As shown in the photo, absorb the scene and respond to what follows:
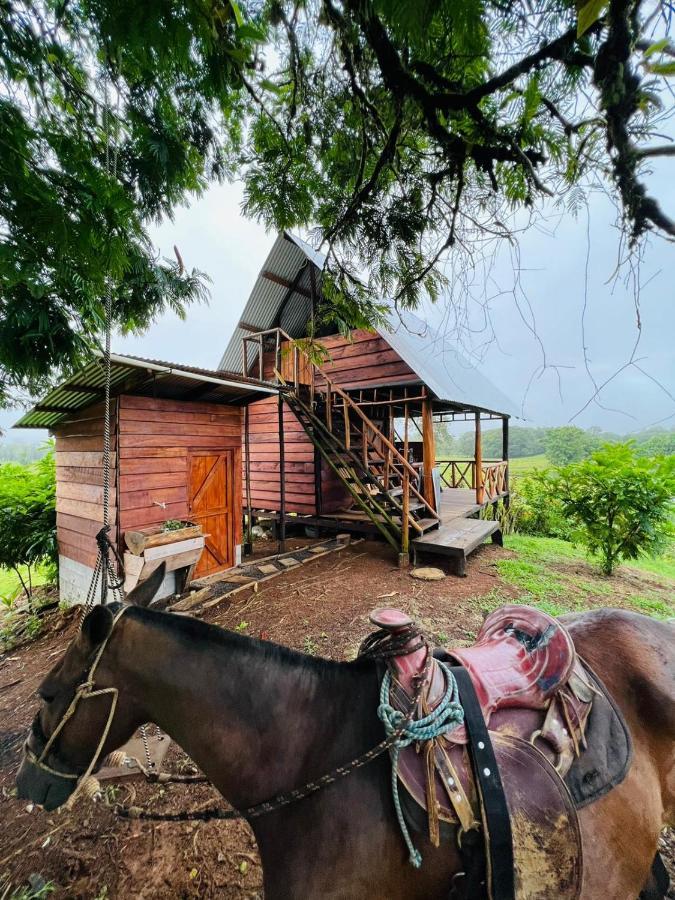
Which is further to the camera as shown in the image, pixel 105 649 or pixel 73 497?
pixel 73 497

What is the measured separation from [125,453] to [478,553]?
7.28m

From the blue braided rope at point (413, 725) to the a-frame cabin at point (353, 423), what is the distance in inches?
206

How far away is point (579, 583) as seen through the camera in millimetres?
5949

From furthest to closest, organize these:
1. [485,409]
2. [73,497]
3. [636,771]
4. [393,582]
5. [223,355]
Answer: [223,355] → [485,409] → [393,582] → [73,497] → [636,771]

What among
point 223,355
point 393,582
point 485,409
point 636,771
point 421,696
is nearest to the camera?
point 421,696

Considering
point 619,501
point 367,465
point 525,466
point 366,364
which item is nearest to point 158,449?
point 367,465

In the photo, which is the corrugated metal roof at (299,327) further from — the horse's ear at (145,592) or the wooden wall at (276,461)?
the horse's ear at (145,592)

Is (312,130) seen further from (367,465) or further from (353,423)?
(353,423)

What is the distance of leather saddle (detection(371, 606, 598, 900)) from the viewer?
110cm

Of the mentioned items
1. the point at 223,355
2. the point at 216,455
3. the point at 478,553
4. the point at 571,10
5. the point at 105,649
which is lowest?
the point at 478,553

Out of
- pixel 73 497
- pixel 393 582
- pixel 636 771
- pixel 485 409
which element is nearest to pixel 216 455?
pixel 73 497

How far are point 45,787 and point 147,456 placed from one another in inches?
174

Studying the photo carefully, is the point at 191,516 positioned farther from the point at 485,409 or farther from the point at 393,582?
the point at 485,409

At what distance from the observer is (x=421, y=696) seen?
120 centimetres
